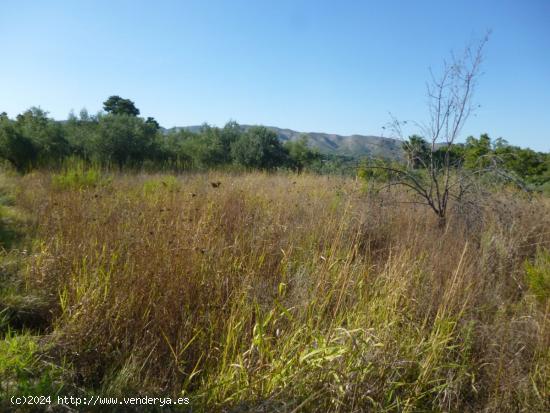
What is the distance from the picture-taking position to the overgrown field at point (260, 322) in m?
1.75

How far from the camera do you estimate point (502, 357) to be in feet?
6.64

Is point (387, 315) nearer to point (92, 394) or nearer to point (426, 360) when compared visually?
point (426, 360)

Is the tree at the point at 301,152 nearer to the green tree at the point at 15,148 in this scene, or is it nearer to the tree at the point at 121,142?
the tree at the point at 121,142

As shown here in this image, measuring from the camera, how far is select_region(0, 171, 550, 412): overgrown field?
5.76 ft

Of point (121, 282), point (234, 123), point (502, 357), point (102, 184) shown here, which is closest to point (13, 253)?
point (121, 282)

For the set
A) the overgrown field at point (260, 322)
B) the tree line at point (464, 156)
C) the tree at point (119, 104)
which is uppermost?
the tree at point (119, 104)

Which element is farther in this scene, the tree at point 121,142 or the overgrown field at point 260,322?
the tree at point 121,142

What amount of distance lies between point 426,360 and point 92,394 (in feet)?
5.84

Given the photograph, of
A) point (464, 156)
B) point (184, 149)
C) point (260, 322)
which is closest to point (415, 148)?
point (464, 156)

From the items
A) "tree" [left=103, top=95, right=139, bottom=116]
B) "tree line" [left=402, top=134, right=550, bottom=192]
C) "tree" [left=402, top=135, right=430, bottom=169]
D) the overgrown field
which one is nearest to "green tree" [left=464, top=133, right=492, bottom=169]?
"tree line" [left=402, top=134, right=550, bottom=192]

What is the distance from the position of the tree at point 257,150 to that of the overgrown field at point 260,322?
8700 millimetres

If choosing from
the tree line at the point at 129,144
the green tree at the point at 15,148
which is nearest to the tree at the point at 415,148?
the tree line at the point at 129,144

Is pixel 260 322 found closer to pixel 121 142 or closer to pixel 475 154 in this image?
pixel 475 154

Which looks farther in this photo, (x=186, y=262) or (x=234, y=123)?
(x=234, y=123)
